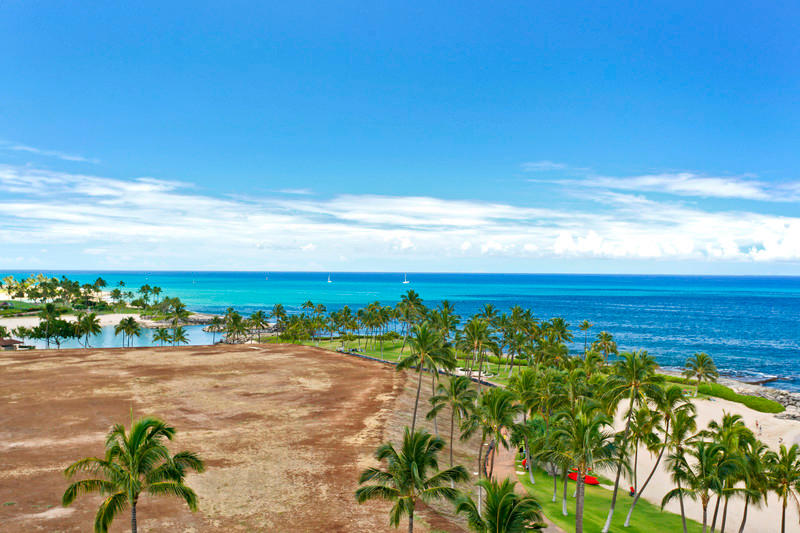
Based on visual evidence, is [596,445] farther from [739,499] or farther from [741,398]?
[741,398]

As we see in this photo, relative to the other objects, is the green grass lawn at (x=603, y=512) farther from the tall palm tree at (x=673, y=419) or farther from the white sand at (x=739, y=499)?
the tall palm tree at (x=673, y=419)

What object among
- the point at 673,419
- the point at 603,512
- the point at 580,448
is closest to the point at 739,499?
the point at 603,512

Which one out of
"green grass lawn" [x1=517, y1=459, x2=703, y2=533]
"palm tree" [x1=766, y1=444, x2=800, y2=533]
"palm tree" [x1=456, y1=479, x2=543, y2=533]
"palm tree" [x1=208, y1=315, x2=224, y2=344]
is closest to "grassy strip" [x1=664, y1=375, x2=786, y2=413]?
"green grass lawn" [x1=517, y1=459, x2=703, y2=533]

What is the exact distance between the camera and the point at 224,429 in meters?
57.4

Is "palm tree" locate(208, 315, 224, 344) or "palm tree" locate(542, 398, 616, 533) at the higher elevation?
"palm tree" locate(542, 398, 616, 533)

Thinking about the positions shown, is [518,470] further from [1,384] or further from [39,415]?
[1,384]

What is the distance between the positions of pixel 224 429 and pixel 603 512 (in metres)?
44.5

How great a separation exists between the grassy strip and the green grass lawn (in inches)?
1914

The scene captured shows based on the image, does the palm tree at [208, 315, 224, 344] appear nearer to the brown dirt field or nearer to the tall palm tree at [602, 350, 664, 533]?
the brown dirt field

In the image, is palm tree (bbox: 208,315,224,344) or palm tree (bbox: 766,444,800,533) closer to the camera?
palm tree (bbox: 766,444,800,533)

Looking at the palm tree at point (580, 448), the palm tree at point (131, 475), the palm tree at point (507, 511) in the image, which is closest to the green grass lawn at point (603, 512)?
the palm tree at point (580, 448)

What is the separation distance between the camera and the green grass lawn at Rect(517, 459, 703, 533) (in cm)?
4372

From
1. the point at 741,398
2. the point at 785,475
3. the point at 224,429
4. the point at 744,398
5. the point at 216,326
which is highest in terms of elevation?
the point at 785,475

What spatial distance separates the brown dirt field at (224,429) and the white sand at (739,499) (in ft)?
70.7
